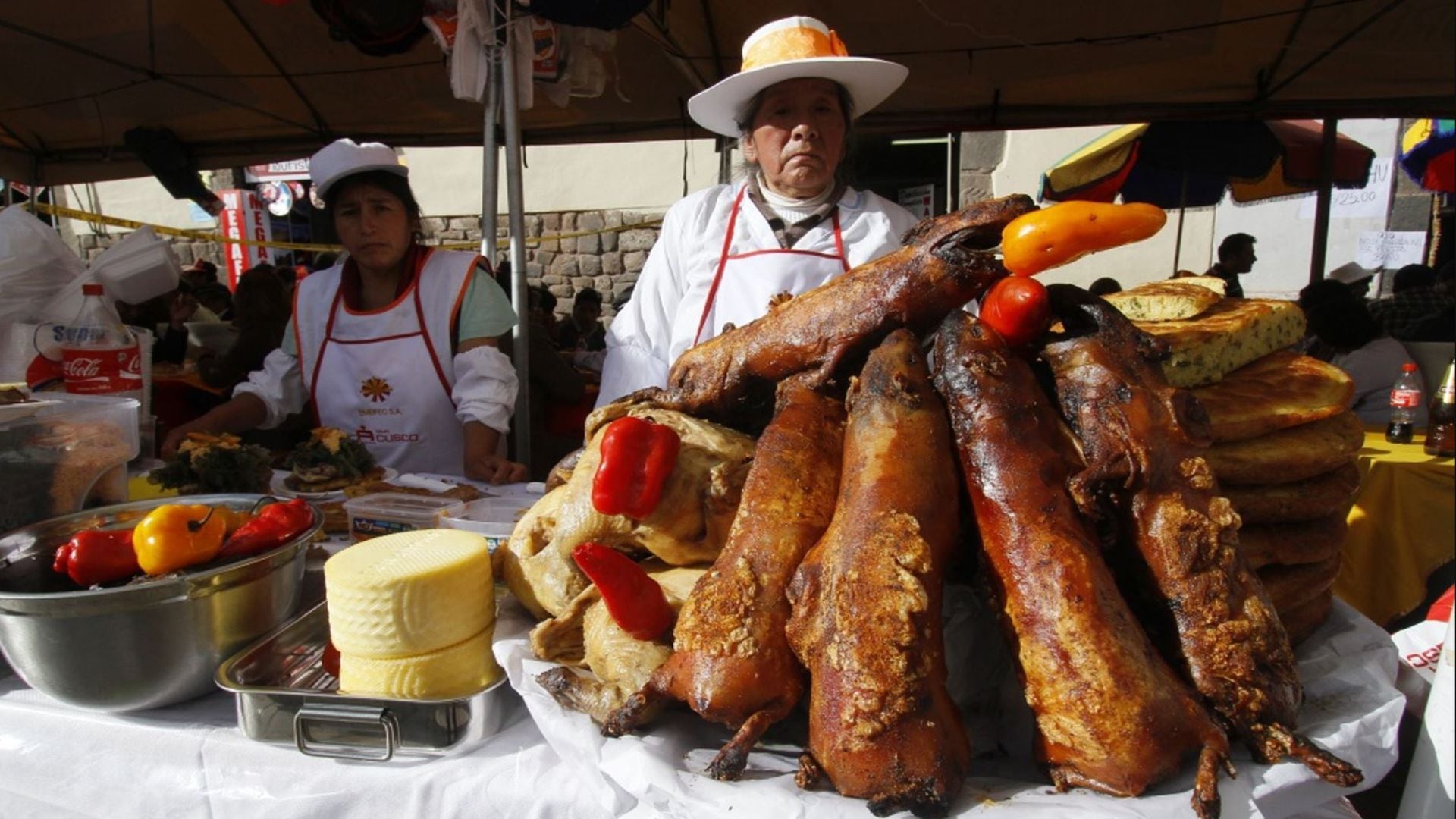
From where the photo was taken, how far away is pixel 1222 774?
930mm

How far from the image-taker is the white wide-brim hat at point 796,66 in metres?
2.33

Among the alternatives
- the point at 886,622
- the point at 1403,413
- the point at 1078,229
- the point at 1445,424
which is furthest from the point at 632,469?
the point at 1403,413

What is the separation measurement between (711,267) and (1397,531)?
3504 millimetres

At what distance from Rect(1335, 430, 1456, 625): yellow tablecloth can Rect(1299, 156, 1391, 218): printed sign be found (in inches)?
408

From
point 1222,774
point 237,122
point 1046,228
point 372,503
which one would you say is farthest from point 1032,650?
point 237,122

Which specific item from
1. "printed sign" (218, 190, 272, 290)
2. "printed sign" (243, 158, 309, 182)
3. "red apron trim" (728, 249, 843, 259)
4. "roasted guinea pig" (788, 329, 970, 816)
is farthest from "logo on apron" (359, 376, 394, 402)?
"printed sign" (243, 158, 309, 182)

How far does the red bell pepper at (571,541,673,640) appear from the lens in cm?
111

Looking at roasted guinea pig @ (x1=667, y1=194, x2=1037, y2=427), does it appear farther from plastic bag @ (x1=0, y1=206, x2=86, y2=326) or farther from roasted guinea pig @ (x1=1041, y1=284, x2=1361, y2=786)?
plastic bag @ (x1=0, y1=206, x2=86, y2=326)

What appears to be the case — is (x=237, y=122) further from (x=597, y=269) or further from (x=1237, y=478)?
(x=1237, y=478)

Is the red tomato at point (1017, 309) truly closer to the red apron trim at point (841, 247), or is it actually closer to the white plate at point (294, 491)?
the red apron trim at point (841, 247)

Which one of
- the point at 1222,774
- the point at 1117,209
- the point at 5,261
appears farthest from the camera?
the point at 5,261

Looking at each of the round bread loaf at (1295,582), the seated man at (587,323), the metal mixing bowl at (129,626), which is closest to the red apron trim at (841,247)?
the round bread loaf at (1295,582)

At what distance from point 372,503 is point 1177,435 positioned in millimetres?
1828

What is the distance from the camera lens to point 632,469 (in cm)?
116
